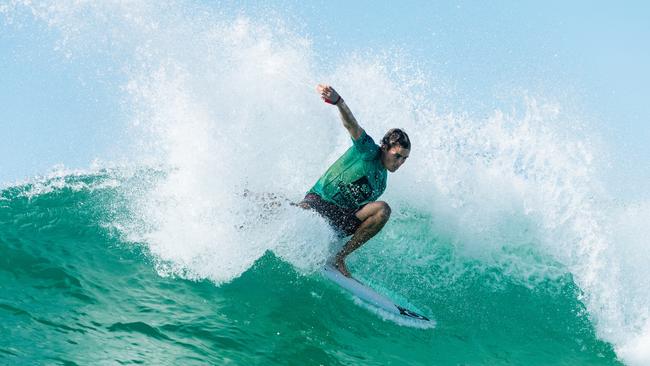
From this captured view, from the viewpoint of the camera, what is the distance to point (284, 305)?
6.15 meters

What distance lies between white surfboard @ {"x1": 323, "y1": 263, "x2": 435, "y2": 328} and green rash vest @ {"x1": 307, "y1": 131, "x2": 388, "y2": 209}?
84 centimetres

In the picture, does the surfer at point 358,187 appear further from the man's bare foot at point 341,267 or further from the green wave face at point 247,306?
the green wave face at point 247,306

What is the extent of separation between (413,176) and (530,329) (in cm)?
385

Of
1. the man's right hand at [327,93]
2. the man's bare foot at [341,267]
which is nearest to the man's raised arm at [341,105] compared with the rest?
the man's right hand at [327,93]

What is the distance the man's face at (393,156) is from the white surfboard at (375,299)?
4.67 ft

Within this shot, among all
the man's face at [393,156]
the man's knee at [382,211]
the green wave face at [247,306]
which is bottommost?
the green wave face at [247,306]

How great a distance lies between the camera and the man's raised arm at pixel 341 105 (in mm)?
6176

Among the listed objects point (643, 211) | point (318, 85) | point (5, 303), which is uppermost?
point (643, 211)

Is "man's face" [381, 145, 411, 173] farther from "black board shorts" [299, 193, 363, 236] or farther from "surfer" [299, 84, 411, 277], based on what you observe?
"black board shorts" [299, 193, 363, 236]

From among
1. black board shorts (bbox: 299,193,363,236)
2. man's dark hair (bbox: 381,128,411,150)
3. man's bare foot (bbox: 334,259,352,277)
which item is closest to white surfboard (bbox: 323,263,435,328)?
Answer: man's bare foot (bbox: 334,259,352,277)

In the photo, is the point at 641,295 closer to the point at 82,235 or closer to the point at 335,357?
the point at 335,357

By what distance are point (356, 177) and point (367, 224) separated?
0.58 m

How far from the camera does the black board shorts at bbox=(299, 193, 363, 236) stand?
692 centimetres

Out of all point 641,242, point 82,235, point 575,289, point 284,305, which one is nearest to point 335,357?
point 284,305
